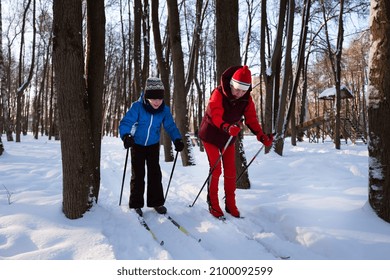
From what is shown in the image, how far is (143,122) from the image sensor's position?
3.71 m

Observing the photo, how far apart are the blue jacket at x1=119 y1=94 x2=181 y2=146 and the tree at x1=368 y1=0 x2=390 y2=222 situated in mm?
2406

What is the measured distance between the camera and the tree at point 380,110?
3.11 m

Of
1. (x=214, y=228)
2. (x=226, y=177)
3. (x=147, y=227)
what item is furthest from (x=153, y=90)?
(x=214, y=228)

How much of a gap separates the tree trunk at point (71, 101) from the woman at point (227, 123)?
1.56m

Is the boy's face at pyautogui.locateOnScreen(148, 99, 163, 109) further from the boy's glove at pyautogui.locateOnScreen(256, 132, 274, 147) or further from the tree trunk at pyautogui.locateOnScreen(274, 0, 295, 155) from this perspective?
the tree trunk at pyautogui.locateOnScreen(274, 0, 295, 155)

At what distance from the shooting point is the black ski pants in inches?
149

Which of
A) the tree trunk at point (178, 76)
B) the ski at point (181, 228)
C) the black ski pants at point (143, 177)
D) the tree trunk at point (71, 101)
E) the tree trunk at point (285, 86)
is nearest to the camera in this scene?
the ski at point (181, 228)

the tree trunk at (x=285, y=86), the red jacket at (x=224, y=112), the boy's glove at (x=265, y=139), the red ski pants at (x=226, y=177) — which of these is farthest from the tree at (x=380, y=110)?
the tree trunk at (x=285, y=86)

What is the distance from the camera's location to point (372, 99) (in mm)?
3256

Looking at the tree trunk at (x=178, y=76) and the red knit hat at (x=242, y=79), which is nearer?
the red knit hat at (x=242, y=79)

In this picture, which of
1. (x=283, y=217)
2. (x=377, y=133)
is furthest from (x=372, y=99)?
(x=283, y=217)

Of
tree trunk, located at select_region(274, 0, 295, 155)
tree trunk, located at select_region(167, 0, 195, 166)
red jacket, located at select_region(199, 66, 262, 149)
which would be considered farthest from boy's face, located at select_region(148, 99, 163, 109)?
tree trunk, located at select_region(274, 0, 295, 155)

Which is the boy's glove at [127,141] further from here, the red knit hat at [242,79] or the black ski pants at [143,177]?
the red knit hat at [242,79]
